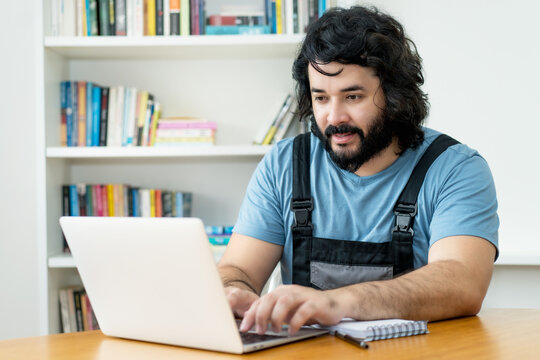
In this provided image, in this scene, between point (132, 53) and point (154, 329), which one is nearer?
point (154, 329)

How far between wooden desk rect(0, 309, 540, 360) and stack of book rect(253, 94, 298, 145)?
1680 mm

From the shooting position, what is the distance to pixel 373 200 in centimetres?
165

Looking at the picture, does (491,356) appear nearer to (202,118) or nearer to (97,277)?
(97,277)

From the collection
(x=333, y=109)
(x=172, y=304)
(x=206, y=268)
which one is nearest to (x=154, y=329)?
(x=172, y=304)

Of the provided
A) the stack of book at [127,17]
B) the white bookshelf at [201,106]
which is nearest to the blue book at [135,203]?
the white bookshelf at [201,106]

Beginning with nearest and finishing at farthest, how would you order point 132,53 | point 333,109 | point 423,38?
1. point 333,109
2. point 423,38
3. point 132,53

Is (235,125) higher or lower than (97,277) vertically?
higher

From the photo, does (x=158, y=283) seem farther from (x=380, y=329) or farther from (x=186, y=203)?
(x=186, y=203)

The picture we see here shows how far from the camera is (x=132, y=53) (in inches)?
110

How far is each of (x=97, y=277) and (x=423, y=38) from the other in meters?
1.92

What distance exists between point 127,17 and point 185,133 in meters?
0.53

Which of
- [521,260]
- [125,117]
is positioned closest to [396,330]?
[521,260]

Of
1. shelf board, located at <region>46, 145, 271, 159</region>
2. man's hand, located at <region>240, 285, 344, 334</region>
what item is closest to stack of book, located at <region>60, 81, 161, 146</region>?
shelf board, located at <region>46, 145, 271, 159</region>

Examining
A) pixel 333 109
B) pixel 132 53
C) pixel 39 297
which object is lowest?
pixel 39 297
